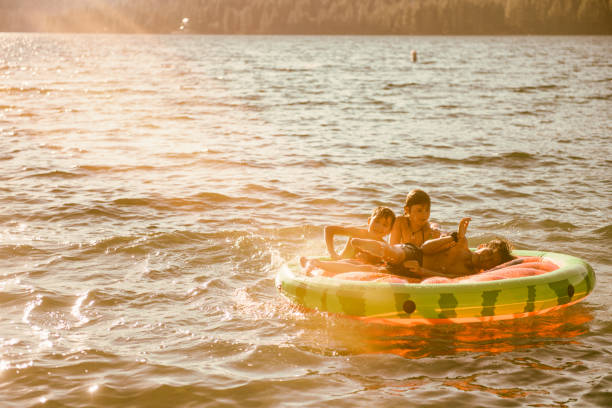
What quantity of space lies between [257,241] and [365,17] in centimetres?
15841

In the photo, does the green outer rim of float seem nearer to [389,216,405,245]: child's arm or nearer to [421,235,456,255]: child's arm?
[421,235,456,255]: child's arm

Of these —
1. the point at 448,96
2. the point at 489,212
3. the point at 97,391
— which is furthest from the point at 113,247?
the point at 448,96

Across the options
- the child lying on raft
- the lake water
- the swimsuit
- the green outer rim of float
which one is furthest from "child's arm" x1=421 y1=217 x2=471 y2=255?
the lake water

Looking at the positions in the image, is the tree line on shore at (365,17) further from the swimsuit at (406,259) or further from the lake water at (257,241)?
the swimsuit at (406,259)

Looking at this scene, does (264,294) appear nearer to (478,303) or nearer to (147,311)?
(147,311)

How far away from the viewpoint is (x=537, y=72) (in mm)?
43219

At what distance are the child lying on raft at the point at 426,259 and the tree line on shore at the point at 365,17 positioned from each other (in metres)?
134

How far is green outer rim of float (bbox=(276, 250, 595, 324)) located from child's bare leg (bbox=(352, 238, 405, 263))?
45cm

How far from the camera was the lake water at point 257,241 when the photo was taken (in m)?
5.63

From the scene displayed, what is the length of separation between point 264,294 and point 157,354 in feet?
6.26

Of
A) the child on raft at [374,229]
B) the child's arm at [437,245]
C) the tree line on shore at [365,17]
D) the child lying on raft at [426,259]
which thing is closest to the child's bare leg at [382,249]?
the child lying on raft at [426,259]

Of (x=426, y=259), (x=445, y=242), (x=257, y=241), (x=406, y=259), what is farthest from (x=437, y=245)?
(x=257, y=241)

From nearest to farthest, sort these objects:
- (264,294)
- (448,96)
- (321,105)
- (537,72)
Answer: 1. (264,294)
2. (321,105)
3. (448,96)
4. (537,72)

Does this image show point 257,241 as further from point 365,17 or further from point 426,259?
point 365,17
